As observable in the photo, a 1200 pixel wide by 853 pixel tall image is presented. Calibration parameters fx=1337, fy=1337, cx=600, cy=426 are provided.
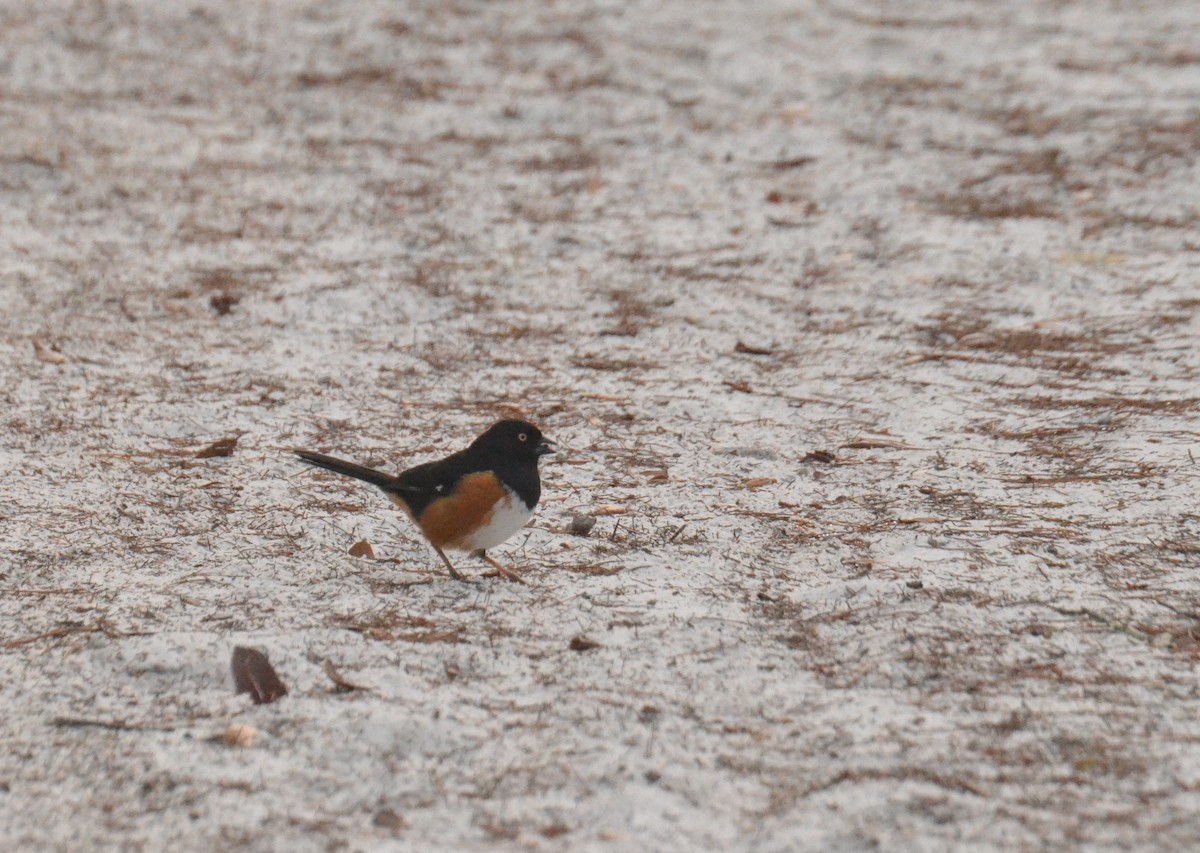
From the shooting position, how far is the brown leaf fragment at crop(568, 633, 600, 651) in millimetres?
4008

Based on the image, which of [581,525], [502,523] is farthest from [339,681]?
[581,525]

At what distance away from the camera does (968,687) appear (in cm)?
370

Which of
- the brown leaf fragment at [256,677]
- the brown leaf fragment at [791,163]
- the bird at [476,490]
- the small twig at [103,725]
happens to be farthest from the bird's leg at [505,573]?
the brown leaf fragment at [791,163]

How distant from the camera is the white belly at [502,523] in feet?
14.8

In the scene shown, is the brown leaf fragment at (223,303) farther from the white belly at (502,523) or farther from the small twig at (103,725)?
the small twig at (103,725)

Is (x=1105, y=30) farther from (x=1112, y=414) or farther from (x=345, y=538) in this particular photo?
(x=345, y=538)

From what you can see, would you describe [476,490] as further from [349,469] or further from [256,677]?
[256,677]

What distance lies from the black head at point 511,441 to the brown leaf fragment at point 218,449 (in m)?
1.39

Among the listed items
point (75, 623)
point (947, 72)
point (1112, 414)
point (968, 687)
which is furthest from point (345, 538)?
point (947, 72)

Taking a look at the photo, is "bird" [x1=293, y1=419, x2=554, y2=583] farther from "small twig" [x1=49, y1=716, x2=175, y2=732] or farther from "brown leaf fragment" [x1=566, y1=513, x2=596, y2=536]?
"small twig" [x1=49, y1=716, x2=175, y2=732]

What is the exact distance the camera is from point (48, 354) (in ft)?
21.6

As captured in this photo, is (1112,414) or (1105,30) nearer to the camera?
(1112,414)

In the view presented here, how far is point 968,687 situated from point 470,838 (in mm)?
1466

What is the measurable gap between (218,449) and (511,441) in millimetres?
1566
